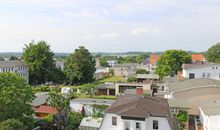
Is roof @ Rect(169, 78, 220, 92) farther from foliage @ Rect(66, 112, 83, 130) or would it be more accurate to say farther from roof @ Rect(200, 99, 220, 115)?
foliage @ Rect(66, 112, 83, 130)

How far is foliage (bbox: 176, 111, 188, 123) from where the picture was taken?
31.9m

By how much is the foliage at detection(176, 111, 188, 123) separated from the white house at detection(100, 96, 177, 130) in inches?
286

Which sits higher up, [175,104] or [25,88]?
[25,88]

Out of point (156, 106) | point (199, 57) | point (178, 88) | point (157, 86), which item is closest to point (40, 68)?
point (157, 86)

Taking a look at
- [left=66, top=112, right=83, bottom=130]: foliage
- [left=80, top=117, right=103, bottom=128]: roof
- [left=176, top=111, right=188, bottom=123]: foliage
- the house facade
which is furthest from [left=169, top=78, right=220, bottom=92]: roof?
the house facade

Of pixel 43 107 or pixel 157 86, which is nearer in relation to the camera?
pixel 43 107

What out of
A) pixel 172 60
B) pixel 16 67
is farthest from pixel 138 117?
pixel 16 67

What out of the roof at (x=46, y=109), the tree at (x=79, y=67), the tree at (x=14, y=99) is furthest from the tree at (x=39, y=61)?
the tree at (x=14, y=99)

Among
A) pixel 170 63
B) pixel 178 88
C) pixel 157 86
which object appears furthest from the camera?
pixel 170 63

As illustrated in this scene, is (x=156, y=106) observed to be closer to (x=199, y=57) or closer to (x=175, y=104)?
(x=175, y=104)

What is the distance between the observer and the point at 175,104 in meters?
33.4

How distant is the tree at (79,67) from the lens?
71.3m

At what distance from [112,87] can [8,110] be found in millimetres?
31473

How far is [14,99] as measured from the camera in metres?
28.7
